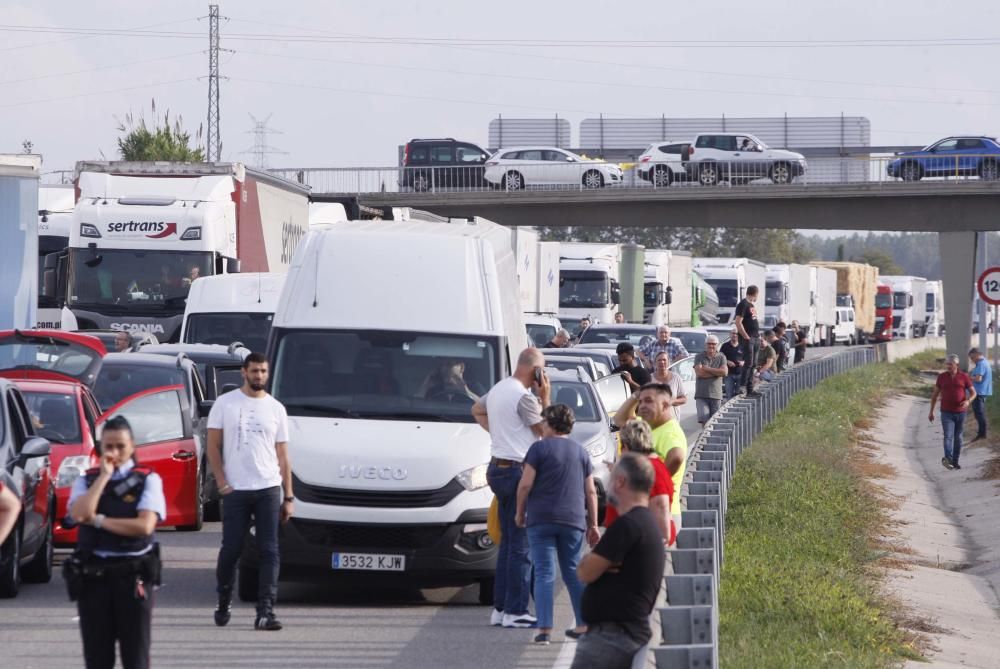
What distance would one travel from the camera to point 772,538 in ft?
56.6

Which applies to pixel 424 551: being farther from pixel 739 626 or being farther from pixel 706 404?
pixel 706 404

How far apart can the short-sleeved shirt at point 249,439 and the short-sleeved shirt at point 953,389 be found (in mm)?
17418

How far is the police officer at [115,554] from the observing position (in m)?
7.54

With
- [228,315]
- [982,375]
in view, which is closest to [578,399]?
[228,315]

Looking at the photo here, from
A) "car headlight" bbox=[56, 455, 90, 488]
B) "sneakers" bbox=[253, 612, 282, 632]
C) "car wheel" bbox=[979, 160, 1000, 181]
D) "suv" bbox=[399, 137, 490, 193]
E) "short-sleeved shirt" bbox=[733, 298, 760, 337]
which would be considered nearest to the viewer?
"sneakers" bbox=[253, 612, 282, 632]

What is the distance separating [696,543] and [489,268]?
2827 millimetres

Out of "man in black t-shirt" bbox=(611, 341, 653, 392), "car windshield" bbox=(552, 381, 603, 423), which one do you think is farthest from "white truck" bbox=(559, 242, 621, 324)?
"car windshield" bbox=(552, 381, 603, 423)

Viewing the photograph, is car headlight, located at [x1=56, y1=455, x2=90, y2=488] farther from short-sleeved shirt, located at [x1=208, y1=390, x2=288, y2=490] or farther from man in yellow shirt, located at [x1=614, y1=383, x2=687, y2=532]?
man in yellow shirt, located at [x1=614, y1=383, x2=687, y2=532]

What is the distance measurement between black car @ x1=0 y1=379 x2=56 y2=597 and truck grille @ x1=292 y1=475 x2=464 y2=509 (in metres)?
1.67

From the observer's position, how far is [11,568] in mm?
11617

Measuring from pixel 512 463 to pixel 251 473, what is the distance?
1.59 meters

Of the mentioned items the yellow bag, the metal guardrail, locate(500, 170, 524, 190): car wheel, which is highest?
locate(500, 170, 524, 190): car wheel

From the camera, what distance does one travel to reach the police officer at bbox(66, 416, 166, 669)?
24.7ft

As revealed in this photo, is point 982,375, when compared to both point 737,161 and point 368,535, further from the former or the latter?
point 737,161
